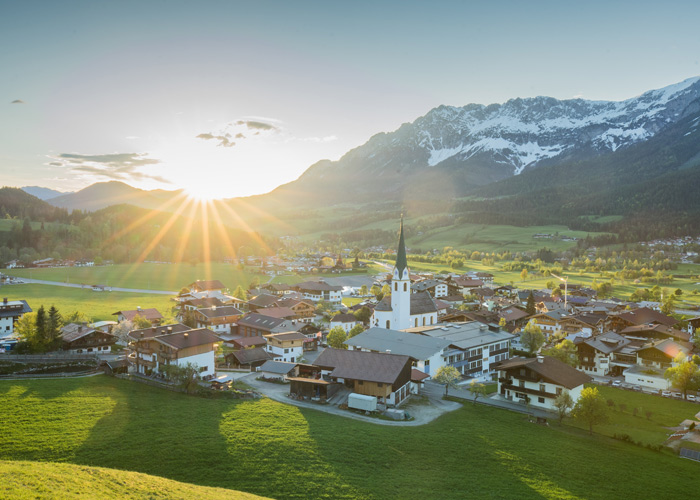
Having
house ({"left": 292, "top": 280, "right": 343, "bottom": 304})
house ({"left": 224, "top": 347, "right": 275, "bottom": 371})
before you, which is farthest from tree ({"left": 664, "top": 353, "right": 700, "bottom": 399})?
house ({"left": 292, "top": 280, "right": 343, "bottom": 304})

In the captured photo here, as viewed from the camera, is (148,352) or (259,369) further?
(259,369)

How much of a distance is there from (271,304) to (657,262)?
116 metres

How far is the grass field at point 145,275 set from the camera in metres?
108

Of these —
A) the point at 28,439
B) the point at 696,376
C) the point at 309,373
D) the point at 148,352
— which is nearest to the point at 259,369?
the point at 309,373

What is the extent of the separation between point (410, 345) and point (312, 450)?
22667 millimetres

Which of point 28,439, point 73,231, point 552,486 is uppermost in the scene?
point 73,231

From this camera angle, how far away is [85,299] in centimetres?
8312

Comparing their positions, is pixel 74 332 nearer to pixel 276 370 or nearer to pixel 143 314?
pixel 143 314

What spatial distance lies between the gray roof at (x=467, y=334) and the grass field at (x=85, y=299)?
43.7 m

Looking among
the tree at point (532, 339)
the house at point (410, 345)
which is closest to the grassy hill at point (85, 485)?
the house at point (410, 345)

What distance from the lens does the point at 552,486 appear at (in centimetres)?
2388

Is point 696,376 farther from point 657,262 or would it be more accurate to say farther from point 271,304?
point 657,262

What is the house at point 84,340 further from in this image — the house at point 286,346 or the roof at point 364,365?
the roof at point 364,365

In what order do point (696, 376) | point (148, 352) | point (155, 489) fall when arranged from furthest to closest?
1. point (696, 376)
2. point (148, 352)
3. point (155, 489)
